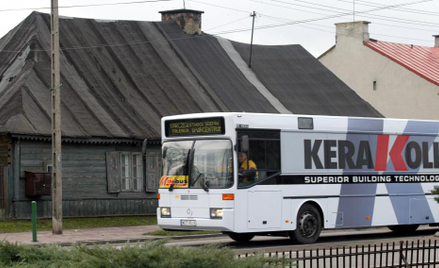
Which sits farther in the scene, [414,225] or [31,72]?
[31,72]

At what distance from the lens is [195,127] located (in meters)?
17.4

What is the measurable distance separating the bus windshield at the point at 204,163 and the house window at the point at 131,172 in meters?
9.90

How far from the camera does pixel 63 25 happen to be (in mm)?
29984

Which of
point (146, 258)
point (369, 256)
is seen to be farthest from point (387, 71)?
point (146, 258)

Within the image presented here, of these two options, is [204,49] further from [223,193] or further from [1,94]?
[223,193]

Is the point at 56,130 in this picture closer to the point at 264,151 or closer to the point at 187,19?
the point at 264,151

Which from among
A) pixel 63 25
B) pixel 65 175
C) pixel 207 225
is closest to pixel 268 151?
pixel 207 225

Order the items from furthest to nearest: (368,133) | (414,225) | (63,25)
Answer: (63,25) → (414,225) → (368,133)

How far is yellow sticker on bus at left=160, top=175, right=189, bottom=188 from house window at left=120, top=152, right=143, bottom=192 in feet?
31.5

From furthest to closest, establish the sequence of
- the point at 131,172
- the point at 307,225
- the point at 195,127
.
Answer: the point at 131,172 → the point at 307,225 → the point at 195,127

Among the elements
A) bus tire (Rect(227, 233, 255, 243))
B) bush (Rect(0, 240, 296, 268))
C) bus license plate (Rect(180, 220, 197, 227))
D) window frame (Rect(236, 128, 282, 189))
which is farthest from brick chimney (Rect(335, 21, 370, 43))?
bush (Rect(0, 240, 296, 268))

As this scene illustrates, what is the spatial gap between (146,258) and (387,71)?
41096 mm

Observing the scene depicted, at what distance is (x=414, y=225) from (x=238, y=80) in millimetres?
14941

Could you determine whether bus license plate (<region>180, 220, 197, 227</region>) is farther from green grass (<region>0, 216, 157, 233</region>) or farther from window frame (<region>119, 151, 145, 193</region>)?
window frame (<region>119, 151, 145, 193</region>)
